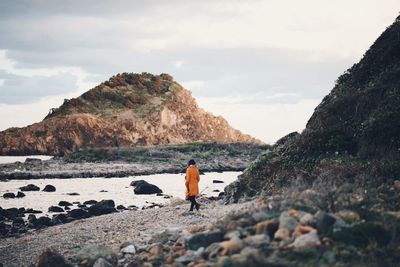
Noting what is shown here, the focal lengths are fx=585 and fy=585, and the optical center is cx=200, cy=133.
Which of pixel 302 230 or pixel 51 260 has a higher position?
pixel 302 230

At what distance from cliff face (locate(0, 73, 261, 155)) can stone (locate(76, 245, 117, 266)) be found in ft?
294

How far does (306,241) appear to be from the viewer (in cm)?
1188

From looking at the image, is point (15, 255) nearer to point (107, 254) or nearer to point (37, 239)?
point (37, 239)

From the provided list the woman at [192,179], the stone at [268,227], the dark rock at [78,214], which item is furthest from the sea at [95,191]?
the stone at [268,227]

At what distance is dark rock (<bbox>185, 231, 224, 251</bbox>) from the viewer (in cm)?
1350

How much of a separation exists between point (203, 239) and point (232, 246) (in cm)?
133

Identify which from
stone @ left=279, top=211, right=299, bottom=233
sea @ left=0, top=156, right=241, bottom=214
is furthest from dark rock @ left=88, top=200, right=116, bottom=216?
stone @ left=279, top=211, right=299, bottom=233

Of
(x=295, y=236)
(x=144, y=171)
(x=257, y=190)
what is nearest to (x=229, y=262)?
(x=295, y=236)

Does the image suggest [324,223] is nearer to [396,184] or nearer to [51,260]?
[396,184]

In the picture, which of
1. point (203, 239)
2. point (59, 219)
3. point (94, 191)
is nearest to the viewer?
point (203, 239)

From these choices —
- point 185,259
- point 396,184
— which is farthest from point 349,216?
point 396,184

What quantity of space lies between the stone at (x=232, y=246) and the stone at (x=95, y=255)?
401 centimetres

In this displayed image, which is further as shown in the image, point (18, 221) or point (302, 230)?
point (18, 221)

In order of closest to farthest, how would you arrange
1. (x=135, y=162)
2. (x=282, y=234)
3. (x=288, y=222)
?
1. (x=282, y=234)
2. (x=288, y=222)
3. (x=135, y=162)
